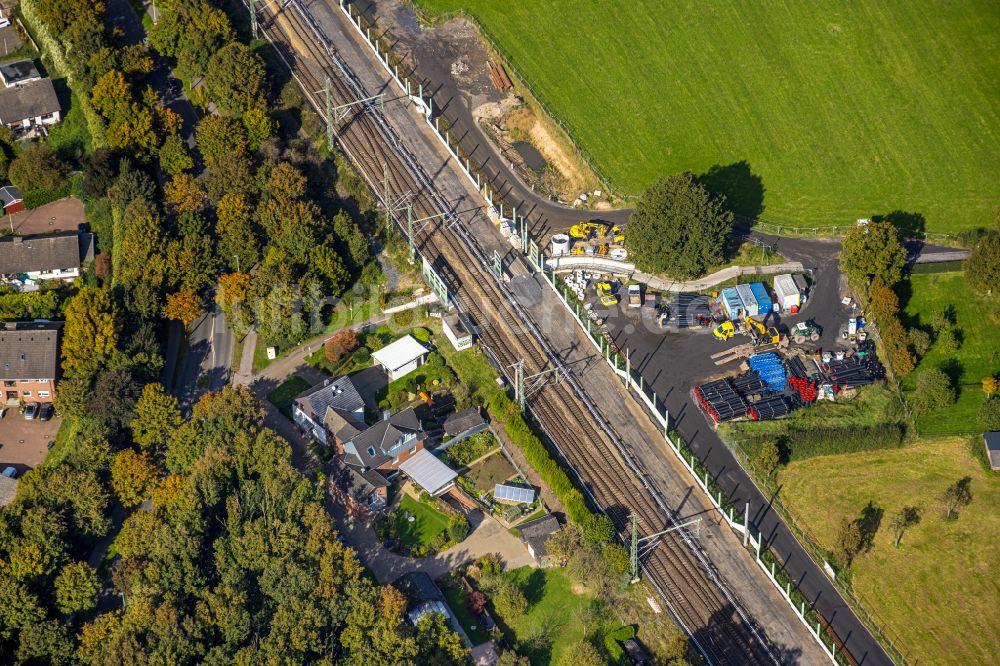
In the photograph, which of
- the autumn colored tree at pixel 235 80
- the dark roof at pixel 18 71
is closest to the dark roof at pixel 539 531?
A: the autumn colored tree at pixel 235 80

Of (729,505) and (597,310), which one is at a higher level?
(597,310)

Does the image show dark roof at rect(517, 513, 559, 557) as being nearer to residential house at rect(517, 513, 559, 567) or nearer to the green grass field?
residential house at rect(517, 513, 559, 567)

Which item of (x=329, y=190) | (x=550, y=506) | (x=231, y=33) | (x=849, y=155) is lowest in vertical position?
(x=550, y=506)

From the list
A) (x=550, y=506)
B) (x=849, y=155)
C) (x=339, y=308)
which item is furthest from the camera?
(x=849, y=155)

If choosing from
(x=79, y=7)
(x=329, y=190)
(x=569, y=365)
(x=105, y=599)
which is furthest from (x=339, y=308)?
(x=79, y=7)

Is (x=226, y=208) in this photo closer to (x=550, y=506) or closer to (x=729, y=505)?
(x=550, y=506)

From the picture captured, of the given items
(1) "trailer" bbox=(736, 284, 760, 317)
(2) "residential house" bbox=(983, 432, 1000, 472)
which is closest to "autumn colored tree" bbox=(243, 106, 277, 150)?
(1) "trailer" bbox=(736, 284, 760, 317)
